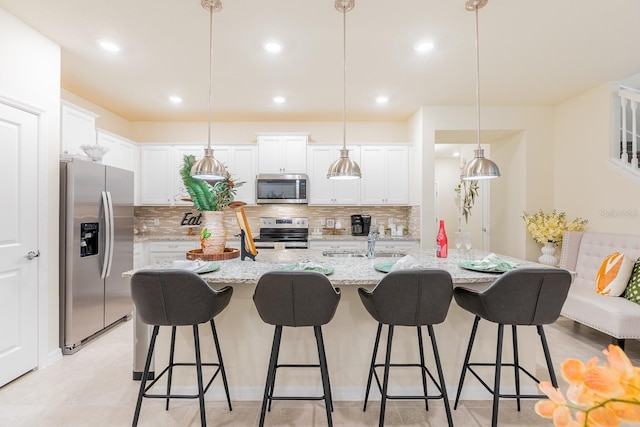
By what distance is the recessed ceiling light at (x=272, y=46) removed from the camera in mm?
2734

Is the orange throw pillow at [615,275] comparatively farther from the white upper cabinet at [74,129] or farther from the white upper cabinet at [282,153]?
the white upper cabinet at [74,129]

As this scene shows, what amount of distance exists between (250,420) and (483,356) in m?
1.59

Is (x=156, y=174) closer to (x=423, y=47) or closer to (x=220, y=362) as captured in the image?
(x=220, y=362)

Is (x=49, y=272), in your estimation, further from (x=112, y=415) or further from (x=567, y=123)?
(x=567, y=123)

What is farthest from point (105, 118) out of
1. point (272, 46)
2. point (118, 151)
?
point (272, 46)

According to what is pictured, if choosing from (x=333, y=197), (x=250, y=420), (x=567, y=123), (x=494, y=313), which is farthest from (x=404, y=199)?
(x=250, y=420)

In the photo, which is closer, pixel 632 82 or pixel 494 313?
pixel 494 313

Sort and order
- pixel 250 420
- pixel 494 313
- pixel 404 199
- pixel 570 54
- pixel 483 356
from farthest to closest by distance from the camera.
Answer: pixel 404 199, pixel 570 54, pixel 483 356, pixel 250 420, pixel 494 313

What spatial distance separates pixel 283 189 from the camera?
186 inches

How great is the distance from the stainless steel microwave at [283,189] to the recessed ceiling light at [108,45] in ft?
7.52

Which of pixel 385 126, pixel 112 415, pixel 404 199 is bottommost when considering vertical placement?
pixel 112 415

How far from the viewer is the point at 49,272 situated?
8.93 feet

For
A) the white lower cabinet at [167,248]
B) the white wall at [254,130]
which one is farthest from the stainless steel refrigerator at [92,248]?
the white wall at [254,130]

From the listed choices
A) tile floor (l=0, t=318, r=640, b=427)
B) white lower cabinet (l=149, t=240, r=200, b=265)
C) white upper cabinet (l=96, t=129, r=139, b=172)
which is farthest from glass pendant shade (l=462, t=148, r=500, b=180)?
white upper cabinet (l=96, t=129, r=139, b=172)
